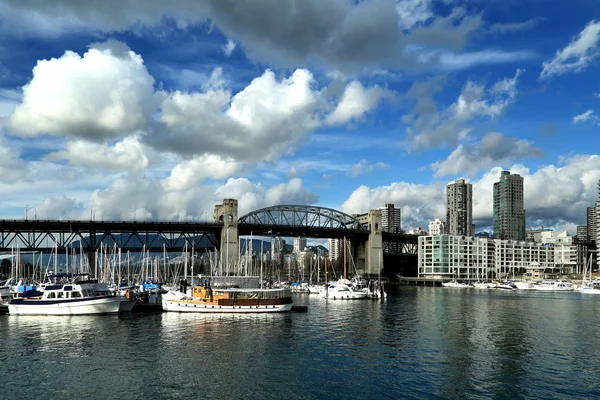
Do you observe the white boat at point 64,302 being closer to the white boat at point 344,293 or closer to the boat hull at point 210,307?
the boat hull at point 210,307

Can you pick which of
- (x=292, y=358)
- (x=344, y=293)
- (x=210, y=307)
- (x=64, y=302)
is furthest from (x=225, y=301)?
(x=344, y=293)

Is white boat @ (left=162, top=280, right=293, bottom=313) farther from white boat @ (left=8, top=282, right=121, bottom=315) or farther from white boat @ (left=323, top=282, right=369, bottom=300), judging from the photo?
white boat @ (left=323, top=282, right=369, bottom=300)

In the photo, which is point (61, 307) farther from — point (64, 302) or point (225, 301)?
point (225, 301)

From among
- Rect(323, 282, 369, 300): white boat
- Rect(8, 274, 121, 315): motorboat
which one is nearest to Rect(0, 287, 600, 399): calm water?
Rect(8, 274, 121, 315): motorboat

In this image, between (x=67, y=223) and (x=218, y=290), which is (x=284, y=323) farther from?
(x=67, y=223)

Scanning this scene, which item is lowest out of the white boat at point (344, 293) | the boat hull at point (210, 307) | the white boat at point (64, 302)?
the white boat at point (344, 293)

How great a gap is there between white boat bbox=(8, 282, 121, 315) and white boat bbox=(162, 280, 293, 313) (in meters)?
9.84

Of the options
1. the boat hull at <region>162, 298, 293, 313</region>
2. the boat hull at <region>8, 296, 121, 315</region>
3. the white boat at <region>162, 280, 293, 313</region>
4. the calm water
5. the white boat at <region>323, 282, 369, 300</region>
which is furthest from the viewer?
the white boat at <region>323, 282, 369, 300</region>

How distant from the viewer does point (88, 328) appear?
66125 mm

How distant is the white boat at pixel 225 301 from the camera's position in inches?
3305

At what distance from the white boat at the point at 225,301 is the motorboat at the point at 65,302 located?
9.53m

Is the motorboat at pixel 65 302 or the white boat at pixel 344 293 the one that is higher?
the motorboat at pixel 65 302

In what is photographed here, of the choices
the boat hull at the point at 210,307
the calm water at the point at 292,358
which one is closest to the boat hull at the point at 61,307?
the calm water at the point at 292,358

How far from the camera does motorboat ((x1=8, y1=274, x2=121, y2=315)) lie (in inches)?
3078
